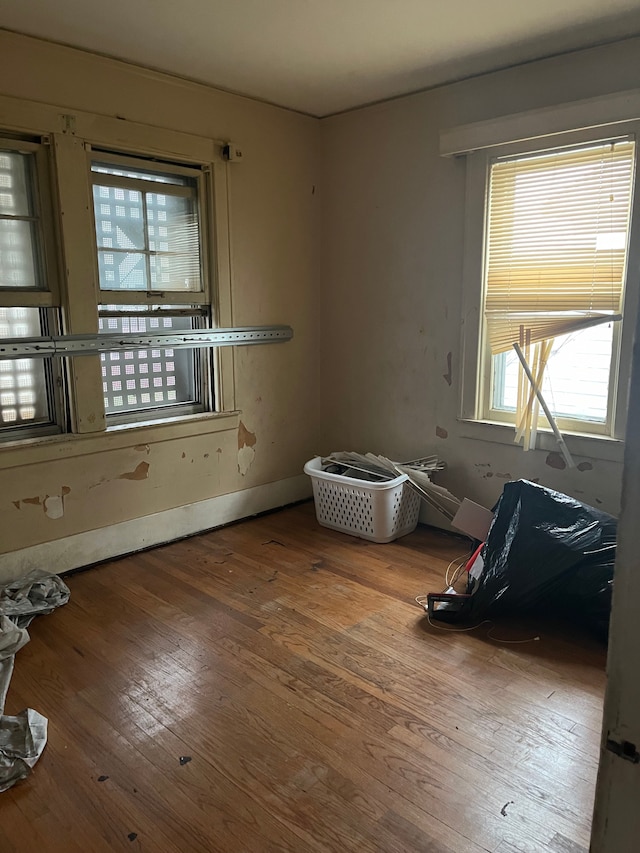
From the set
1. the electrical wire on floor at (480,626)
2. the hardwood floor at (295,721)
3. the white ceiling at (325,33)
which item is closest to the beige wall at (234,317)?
the white ceiling at (325,33)

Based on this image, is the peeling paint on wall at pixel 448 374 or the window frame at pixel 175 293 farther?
the peeling paint on wall at pixel 448 374

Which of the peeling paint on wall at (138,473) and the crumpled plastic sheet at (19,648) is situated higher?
the peeling paint on wall at (138,473)

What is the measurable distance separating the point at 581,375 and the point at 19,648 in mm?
2773

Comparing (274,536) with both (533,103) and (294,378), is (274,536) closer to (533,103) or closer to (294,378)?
(294,378)

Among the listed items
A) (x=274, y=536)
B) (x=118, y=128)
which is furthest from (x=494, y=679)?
(x=118, y=128)

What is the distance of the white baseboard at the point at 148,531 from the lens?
2.98 metres

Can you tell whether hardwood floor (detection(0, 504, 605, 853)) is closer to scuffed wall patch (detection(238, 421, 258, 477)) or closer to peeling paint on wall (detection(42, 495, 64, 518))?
peeling paint on wall (detection(42, 495, 64, 518))

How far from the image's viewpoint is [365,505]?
3465 millimetres

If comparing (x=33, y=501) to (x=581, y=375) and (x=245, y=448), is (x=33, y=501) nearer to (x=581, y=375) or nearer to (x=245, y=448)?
(x=245, y=448)

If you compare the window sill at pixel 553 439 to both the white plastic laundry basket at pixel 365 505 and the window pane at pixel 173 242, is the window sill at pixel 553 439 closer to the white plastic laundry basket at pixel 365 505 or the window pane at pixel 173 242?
the white plastic laundry basket at pixel 365 505

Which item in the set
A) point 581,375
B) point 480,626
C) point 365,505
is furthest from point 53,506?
point 581,375

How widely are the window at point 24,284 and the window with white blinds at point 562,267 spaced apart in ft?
7.25

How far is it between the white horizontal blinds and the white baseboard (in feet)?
5.53

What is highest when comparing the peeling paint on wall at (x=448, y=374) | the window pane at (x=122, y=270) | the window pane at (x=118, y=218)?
the window pane at (x=118, y=218)
